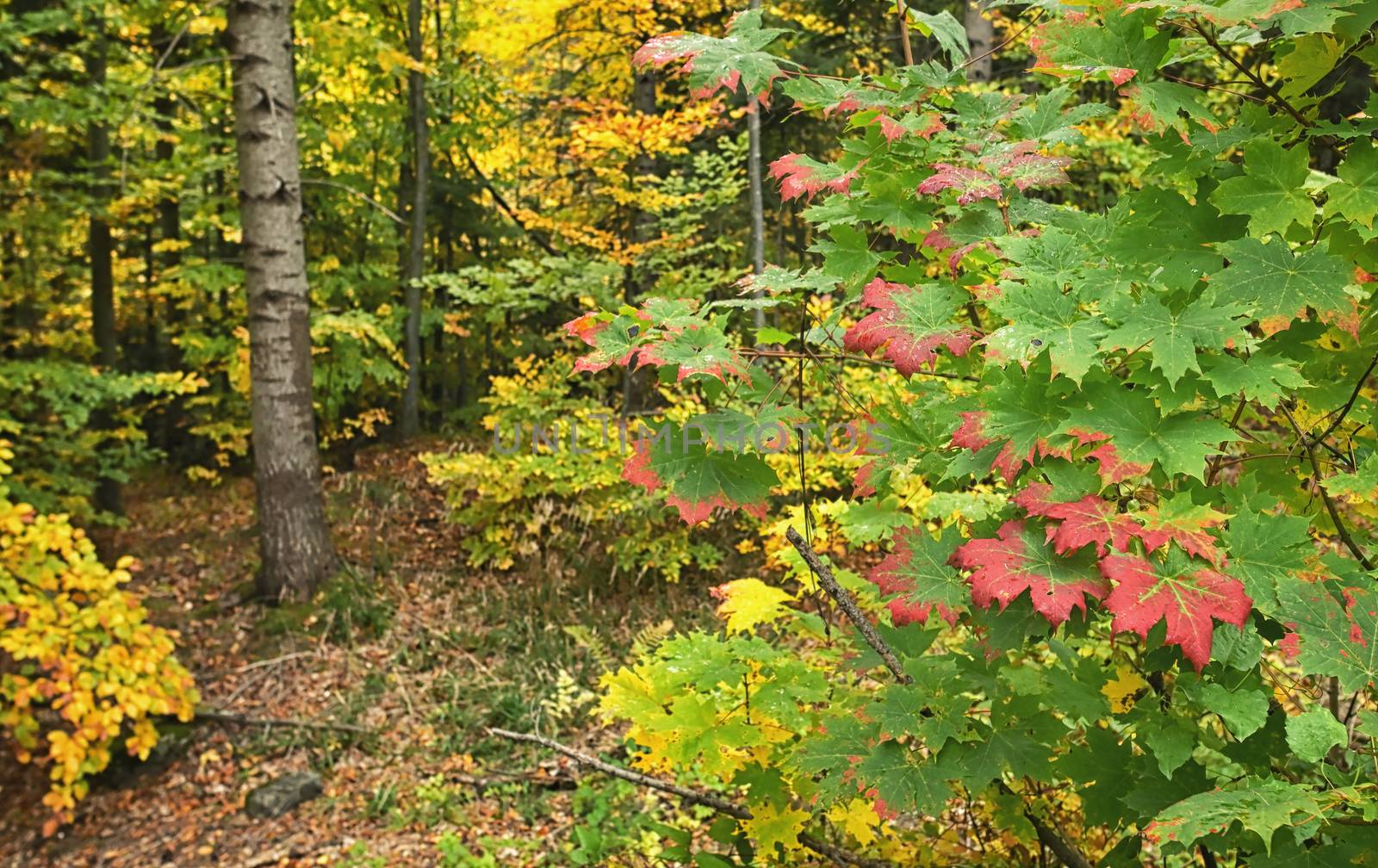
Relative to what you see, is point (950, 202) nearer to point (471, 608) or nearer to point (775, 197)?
point (471, 608)

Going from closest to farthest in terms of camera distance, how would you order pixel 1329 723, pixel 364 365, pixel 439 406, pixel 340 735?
pixel 1329 723 < pixel 340 735 < pixel 364 365 < pixel 439 406

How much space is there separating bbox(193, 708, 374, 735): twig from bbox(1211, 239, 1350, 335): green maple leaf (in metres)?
5.32

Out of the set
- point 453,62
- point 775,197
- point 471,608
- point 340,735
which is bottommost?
point 340,735

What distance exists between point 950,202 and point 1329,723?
111cm

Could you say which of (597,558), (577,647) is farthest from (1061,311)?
(597,558)

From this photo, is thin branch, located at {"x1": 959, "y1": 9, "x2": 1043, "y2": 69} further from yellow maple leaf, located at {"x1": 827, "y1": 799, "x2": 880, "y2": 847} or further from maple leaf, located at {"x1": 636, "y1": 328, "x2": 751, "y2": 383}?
yellow maple leaf, located at {"x1": 827, "y1": 799, "x2": 880, "y2": 847}

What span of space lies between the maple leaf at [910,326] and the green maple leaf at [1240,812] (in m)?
0.75

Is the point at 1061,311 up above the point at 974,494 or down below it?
above

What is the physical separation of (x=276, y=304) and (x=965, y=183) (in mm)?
5818

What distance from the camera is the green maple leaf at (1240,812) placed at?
1001 millimetres

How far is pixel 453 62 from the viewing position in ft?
35.2

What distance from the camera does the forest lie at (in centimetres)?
133

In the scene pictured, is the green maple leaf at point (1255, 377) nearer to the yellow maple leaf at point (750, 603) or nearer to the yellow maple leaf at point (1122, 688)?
the yellow maple leaf at point (1122, 688)

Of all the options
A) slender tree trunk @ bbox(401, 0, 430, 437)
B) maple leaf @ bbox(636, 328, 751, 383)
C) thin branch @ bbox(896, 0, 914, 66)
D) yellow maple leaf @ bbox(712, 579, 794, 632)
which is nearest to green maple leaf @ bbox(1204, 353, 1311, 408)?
maple leaf @ bbox(636, 328, 751, 383)
